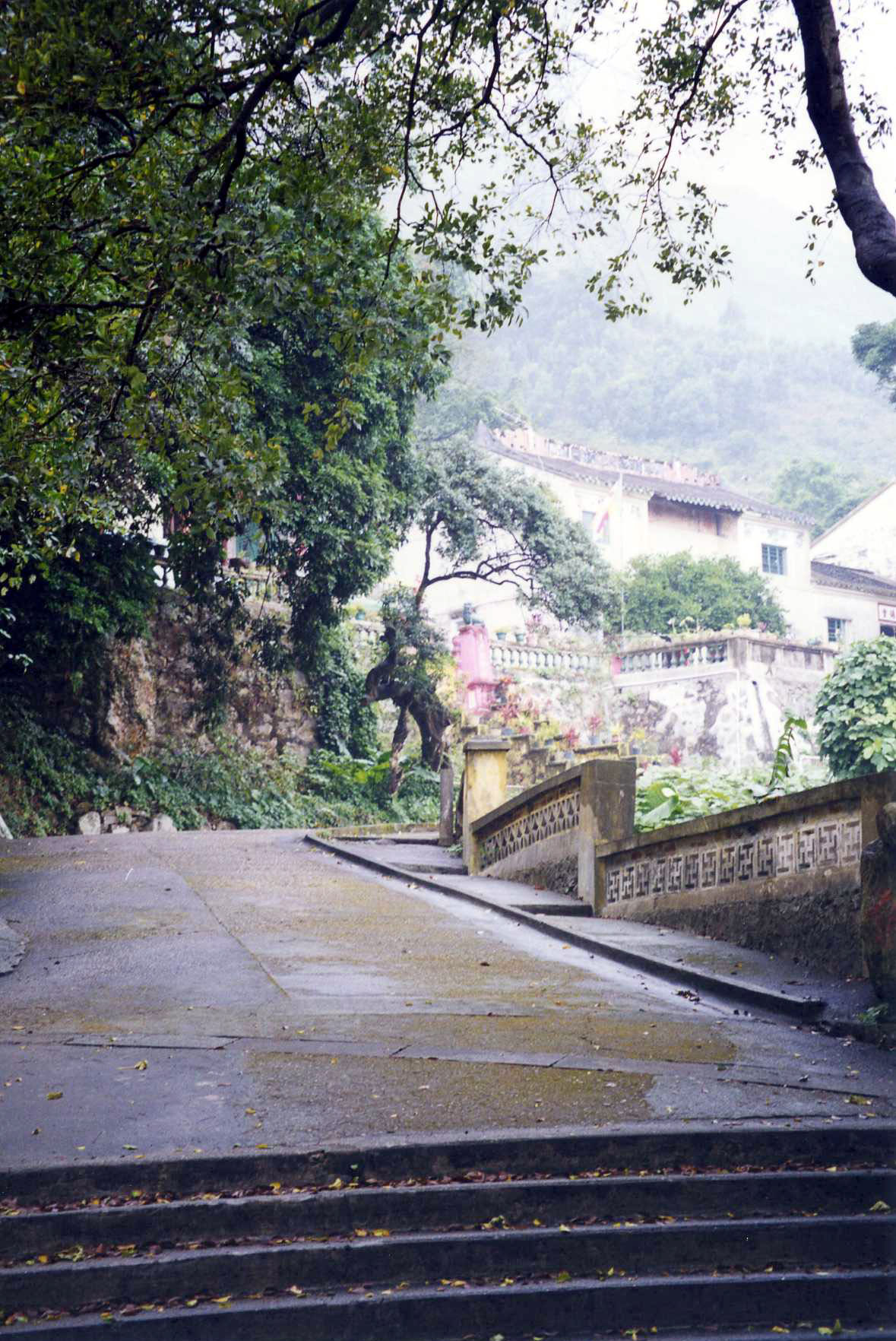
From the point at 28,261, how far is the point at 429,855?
1160cm

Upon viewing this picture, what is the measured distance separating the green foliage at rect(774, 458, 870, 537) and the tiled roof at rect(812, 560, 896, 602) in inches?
357

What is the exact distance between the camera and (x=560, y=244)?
9.60 m

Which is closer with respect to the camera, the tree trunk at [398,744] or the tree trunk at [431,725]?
the tree trunk at [398,744]

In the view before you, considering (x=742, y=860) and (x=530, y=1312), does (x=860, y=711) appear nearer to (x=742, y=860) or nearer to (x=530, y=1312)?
(x=742, y=860)

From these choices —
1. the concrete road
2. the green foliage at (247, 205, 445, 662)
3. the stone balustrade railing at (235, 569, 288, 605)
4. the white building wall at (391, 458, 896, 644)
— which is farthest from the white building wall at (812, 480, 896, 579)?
the concrete road

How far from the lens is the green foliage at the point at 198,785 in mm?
22641

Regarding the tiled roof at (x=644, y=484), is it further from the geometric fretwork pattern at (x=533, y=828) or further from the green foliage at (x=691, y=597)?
the geometric fretwork pattern at (x=533, y=828)

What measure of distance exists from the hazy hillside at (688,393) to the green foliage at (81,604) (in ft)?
159

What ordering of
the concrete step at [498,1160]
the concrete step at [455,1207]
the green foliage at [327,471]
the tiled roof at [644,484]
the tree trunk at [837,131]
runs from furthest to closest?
the tiled roof at [644,484] → the green foliage at [327,471] → the tree trunk at [837,131] → the concrete step at [498,1160] → the concrete step at [455,1207]

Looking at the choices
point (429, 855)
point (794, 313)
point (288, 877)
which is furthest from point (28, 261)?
point (794, 313)

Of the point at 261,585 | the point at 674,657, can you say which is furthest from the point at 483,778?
the point at 674,657

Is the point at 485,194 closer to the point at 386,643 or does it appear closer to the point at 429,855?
the point at 429,855

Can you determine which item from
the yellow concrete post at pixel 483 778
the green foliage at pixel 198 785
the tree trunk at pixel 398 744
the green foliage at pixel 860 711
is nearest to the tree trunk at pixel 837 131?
the green foliage at pixel 860 711

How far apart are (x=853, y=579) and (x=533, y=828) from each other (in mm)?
36024
